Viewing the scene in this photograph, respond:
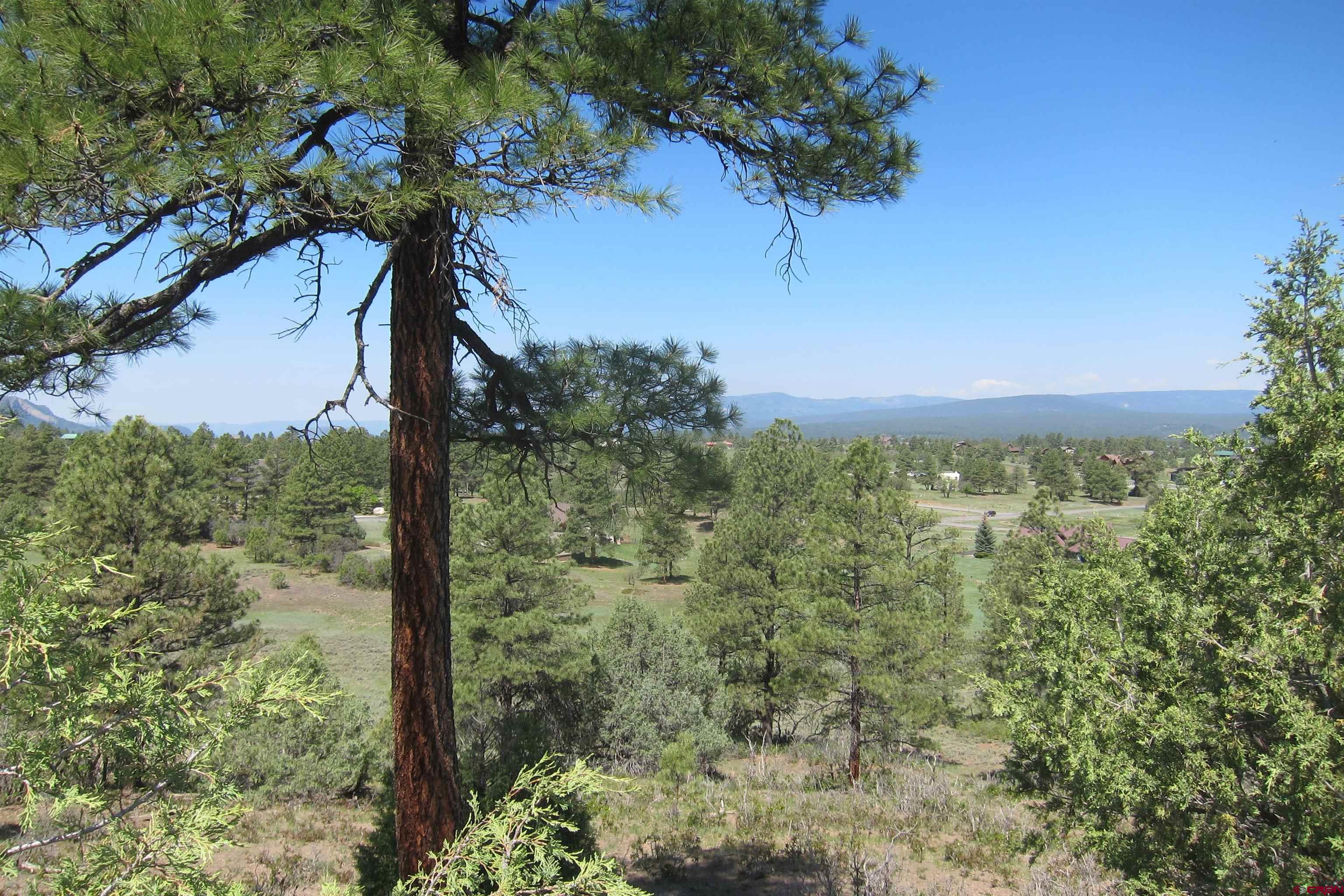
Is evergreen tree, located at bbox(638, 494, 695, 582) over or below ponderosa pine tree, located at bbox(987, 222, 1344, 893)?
below

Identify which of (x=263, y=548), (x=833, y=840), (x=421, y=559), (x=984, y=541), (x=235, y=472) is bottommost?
(x=984, y=541)

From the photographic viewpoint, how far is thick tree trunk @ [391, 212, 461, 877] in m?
3.24

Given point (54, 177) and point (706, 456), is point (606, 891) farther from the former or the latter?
point (54, 177)

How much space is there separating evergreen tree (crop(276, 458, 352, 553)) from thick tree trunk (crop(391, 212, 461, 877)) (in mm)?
45215

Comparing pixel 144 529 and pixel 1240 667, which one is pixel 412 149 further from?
pixel 144 529

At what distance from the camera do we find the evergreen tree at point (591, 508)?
4.41 m

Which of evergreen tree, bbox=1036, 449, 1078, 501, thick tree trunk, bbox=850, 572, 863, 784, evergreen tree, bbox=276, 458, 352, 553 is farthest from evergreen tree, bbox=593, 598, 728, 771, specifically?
evergreen tree, bbox=1036, 449, 1078, 501

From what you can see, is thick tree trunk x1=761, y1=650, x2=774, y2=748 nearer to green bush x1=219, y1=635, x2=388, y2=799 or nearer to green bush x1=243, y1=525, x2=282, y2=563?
green bush x1=219, y1=635, x2=388, y2=799

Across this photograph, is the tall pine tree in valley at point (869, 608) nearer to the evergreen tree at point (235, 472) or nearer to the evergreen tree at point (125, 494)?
the evergreen tree at point (125, 494)

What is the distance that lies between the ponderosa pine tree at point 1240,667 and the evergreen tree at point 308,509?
150ft

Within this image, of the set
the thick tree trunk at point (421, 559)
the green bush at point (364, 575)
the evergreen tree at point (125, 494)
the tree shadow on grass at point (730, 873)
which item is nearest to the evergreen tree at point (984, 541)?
the green bush at point (364, 575)

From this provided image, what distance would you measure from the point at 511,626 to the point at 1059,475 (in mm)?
90088

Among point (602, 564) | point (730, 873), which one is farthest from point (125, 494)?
point (602, 564)

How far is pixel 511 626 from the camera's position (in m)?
15.3
